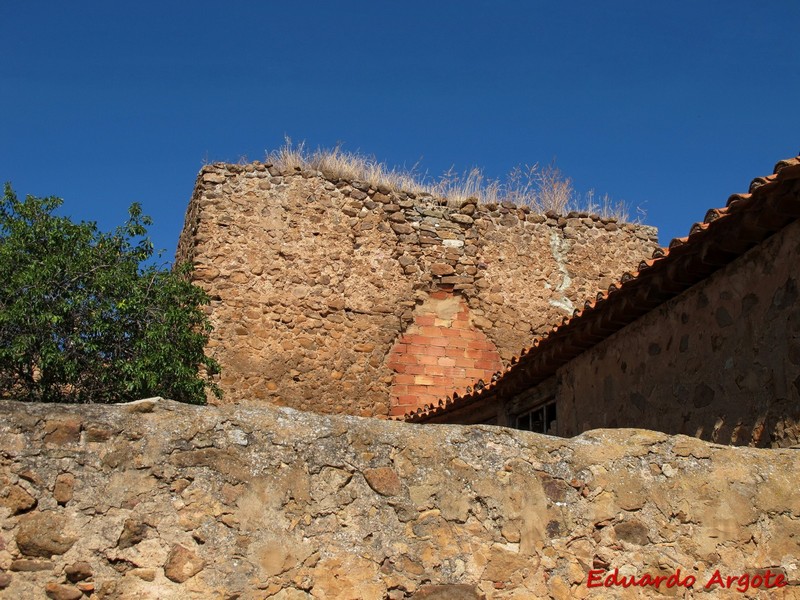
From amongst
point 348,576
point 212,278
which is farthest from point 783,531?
point 212,278

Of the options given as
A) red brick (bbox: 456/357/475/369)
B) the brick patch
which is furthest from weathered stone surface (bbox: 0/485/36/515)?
red brick (bbox: 456/357/475/369)

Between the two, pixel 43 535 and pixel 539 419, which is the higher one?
pixel 539 419

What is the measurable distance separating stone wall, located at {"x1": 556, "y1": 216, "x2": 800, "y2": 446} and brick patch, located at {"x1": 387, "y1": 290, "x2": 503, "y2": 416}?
472cm

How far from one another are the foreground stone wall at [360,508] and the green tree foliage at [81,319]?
20.8 ft

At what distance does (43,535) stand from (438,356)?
10.1 m

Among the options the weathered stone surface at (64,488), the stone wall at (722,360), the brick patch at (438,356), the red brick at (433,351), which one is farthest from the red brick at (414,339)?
the weathered stone surface at (64,488)

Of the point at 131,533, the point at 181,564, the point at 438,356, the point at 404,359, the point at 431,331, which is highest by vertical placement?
the point at 431,331

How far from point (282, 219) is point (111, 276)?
328 cm

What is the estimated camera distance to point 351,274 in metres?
13.2

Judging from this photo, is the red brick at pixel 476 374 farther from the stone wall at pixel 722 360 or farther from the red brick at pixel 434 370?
the stone wall at pixel 722 360

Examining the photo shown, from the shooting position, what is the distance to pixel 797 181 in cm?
579

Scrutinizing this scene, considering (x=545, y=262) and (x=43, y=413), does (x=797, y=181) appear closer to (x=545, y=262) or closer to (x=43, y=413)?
(x=43, y=413)

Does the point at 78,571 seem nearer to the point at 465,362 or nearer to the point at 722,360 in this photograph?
the point at 722,360

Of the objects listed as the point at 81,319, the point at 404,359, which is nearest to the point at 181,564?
the point at 81,319
